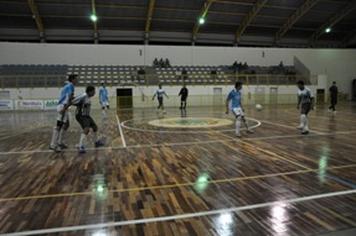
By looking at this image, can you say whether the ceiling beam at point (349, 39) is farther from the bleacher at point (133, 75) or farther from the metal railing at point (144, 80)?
the bleacher at point (133, 75)

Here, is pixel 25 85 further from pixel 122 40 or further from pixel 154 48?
pixel 154 48

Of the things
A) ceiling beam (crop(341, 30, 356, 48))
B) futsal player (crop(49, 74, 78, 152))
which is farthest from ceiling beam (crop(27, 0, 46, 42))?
ceiling beam (crop(341, 30, 356, 48))

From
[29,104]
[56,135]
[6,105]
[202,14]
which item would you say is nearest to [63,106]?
[56,135]

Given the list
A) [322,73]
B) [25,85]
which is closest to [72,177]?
[25,85]

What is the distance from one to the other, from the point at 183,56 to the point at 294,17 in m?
11.4

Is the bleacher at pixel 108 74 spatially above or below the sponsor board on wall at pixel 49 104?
above

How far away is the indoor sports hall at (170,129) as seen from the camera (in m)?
4.35

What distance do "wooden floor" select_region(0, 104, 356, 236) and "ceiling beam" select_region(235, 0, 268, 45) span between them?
2091 cm

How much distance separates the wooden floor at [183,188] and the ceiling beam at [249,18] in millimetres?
20908

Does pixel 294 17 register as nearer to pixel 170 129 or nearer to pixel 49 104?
pixel 170 129

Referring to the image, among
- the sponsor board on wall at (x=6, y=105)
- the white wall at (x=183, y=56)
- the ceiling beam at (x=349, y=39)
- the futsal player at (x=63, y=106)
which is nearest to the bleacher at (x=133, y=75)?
the white wall at (x=183, y=56)

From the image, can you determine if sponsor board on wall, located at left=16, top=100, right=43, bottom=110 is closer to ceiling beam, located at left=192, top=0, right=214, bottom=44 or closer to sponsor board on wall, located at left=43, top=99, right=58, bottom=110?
sponsor board on wall, located at left=43, top=99, right=58, bottom=110

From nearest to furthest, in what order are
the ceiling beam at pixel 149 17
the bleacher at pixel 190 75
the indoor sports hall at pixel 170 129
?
1. the indoor sports hall at pixel 170 129
2. the ceiling beam at pixel 149 17
3. the bleacher at pixel 190 75

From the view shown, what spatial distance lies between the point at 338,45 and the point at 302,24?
7578 mm
